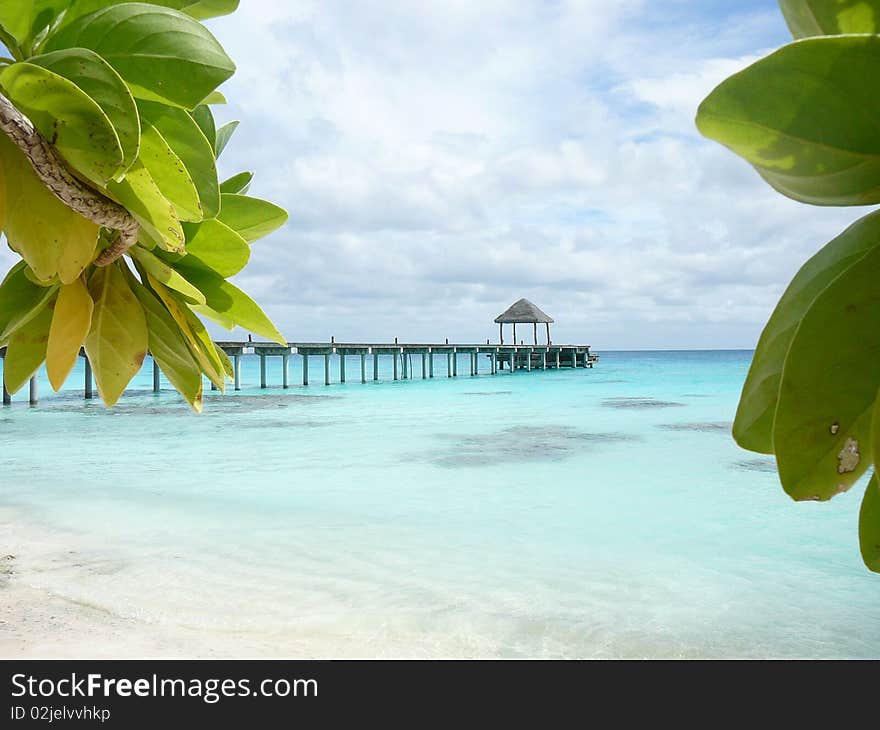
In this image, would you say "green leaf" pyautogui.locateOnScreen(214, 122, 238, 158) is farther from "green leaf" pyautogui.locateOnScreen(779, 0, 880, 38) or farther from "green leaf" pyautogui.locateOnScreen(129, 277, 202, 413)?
"green leaf" pyautogui.locateOnScreen(779, 0, 880, 38)

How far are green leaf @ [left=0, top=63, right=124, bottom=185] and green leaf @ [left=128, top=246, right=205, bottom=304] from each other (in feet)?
0.25

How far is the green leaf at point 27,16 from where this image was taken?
28cm

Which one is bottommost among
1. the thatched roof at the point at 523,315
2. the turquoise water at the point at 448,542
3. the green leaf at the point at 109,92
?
the turquoise water at the point at 448,542

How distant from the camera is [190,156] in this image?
284 mm

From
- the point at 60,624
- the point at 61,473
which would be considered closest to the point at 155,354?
the point at 60,624

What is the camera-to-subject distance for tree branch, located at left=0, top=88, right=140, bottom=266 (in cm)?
24

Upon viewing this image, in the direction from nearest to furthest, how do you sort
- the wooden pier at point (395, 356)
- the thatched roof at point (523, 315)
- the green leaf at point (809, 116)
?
the green leaf at point (809, 116) → the wooden pier at point (395, 356) → the thatched roof at point (523, 315)

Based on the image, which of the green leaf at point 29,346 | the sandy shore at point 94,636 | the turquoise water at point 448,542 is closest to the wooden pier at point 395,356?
the turquoise water at point 448,542

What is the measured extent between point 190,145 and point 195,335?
0.42 feet

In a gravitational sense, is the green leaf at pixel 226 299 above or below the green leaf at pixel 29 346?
above

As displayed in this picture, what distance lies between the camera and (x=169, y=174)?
273 mm

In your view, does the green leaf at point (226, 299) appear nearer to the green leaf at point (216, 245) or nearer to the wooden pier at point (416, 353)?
the green leaf at point (216, 245)

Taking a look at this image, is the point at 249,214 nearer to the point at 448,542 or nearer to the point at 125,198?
the point at 125,198

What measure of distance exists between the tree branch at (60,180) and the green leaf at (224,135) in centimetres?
12
